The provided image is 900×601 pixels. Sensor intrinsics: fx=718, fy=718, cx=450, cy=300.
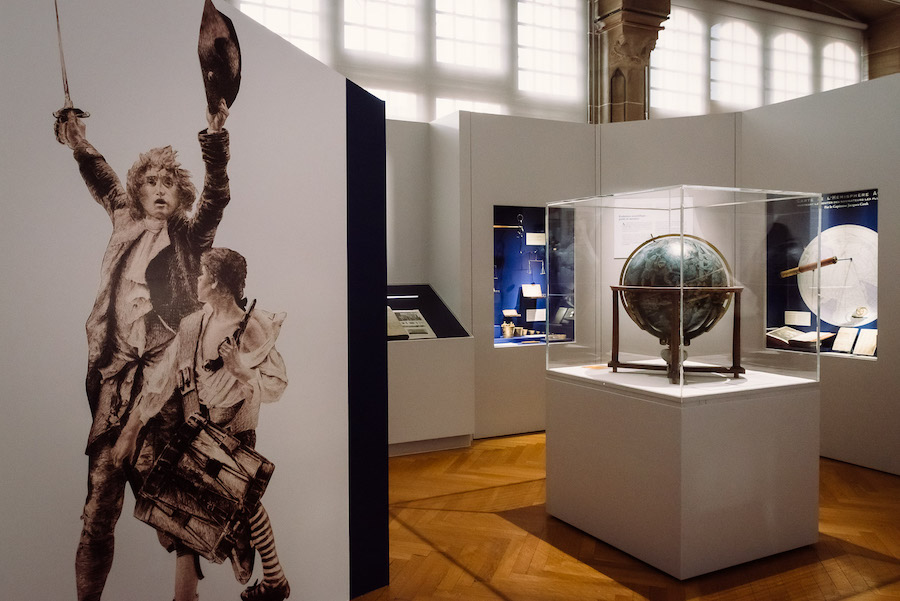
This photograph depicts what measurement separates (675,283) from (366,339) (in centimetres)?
183

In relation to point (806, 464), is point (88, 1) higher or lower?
higher

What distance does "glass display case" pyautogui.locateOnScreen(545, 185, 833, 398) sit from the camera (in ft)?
13.7

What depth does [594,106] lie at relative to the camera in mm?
10742

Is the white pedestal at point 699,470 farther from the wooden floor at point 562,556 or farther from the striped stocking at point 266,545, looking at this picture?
the striped stocking at point 266,545

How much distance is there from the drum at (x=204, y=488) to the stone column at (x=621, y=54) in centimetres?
875

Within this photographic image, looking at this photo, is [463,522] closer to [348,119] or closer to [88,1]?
[348,119]

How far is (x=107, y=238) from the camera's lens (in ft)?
8.98

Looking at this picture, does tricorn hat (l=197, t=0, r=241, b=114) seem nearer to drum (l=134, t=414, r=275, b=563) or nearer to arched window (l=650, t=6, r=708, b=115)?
drum (l=134, t=414, r=275, b=563)

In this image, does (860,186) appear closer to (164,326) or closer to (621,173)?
(621,173)

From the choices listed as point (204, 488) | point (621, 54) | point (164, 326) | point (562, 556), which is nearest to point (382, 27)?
point (621, 54)

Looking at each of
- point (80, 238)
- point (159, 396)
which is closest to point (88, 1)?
point (80, 238)

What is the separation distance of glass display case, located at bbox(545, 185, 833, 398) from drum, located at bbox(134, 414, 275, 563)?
7.50 feet

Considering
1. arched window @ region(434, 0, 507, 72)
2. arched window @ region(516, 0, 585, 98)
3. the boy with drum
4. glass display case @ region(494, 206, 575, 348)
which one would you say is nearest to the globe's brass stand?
the boy with drum

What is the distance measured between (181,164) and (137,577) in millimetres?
1664
